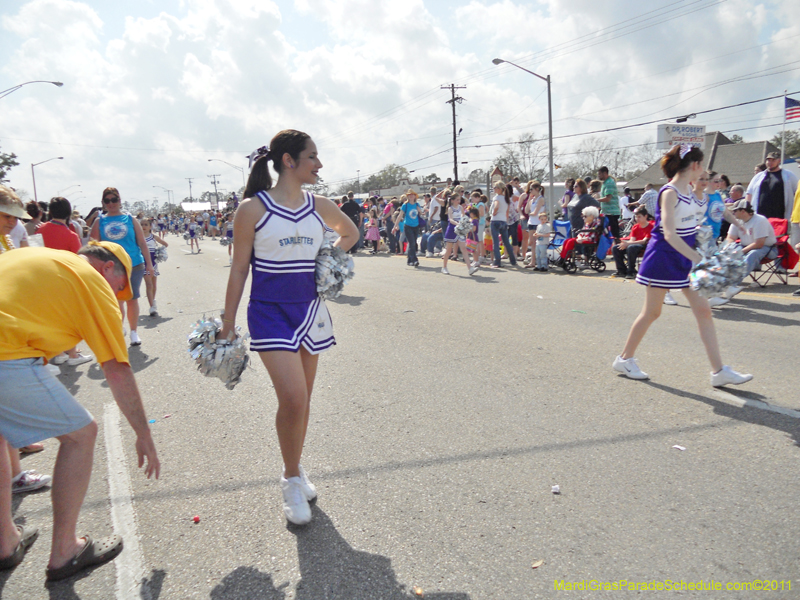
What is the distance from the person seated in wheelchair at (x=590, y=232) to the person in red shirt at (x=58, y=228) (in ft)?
32.2

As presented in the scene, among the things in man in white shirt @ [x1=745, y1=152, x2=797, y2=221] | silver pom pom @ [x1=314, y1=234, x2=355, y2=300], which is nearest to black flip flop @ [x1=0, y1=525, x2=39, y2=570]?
silver pom pom @ [x1=314, y1=234, x2=355, y2=300]

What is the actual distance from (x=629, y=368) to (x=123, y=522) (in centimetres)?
416

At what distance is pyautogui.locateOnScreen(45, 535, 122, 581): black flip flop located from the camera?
2.62 m

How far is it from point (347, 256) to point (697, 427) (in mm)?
2750

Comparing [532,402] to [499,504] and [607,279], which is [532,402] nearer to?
[499,504]

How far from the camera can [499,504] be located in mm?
3115

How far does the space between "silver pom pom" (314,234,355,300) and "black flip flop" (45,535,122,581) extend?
1618mm

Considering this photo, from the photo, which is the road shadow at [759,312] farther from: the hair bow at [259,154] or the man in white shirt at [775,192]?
the hair bow at [259,154]

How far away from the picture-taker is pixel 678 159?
4773 millimetres

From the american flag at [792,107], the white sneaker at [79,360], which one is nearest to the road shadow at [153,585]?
the white sneaker at [79,360]

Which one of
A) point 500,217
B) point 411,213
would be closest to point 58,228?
point 411,213

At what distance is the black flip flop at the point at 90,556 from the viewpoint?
262 centimetres

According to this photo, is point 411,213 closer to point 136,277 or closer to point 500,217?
point 500,217

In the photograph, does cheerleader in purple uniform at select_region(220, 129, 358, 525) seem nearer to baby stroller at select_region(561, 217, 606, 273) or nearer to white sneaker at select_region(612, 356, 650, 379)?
white sneaker at select_region(612, 356, 650, 379)
